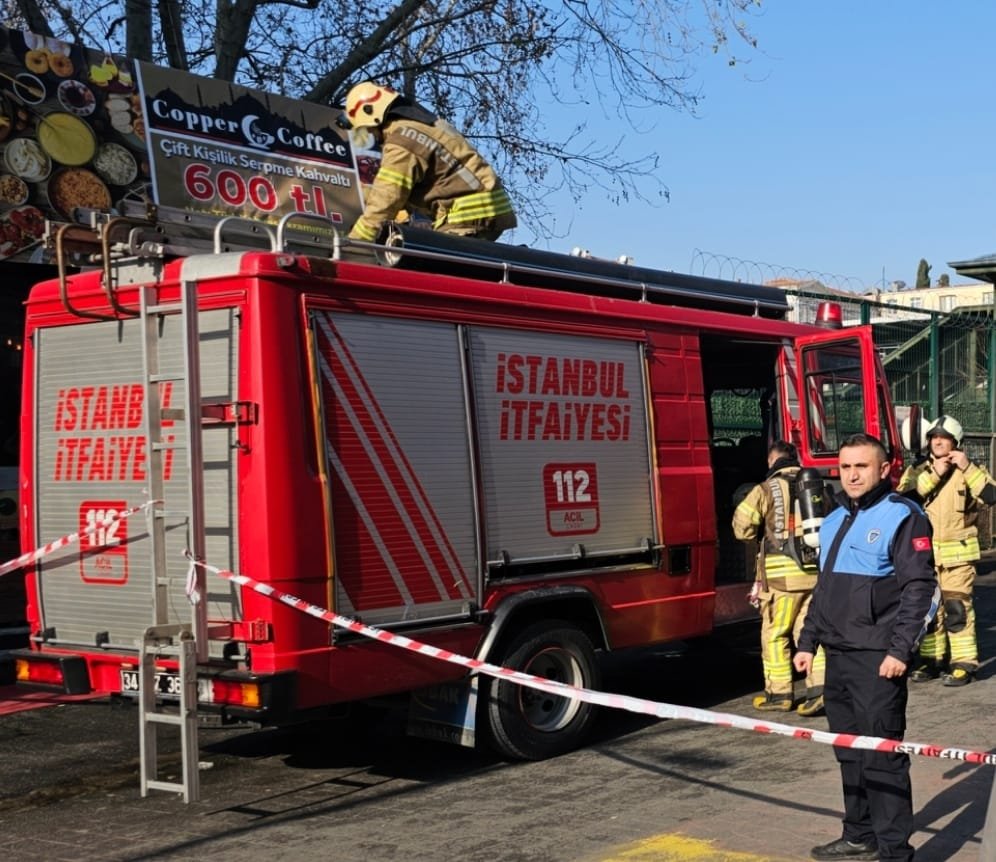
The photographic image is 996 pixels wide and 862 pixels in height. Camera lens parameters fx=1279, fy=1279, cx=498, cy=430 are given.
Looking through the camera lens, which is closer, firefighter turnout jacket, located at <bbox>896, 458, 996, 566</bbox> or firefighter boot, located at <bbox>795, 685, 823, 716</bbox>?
firefighter boot, located at <bbox>795, 685, 823, 716</bbox>

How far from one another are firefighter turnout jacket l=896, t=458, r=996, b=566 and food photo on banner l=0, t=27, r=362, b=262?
196 inches

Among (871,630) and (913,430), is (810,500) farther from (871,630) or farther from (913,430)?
(871,630)

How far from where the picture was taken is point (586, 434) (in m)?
7.60

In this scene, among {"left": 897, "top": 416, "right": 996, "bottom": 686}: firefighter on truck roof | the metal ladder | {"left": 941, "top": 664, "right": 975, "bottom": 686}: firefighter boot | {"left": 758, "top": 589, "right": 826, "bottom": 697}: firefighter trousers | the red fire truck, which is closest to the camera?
the metal ladder

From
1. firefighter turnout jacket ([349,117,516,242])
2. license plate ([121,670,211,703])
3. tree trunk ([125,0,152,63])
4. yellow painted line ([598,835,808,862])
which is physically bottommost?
yellow painted line ([598,835,808,862])

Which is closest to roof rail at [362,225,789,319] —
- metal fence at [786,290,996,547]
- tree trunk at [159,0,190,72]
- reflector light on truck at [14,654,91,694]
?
reflector light on truck at [14,654,91,694]

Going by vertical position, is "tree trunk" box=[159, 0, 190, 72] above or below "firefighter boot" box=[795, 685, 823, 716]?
above

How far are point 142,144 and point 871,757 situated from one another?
8666 millimetres

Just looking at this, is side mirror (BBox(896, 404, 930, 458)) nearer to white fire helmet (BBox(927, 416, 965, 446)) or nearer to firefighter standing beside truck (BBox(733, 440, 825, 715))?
white fire helmet (BBox(927, 416, 965, 446))

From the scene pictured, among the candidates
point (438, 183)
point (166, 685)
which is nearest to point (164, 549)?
point (166, 685)

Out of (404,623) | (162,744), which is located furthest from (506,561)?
(162,744)

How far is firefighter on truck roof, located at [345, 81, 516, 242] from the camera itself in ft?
27.0

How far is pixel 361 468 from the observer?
20.6 feet

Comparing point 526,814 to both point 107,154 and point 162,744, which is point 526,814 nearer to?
point 162,744
